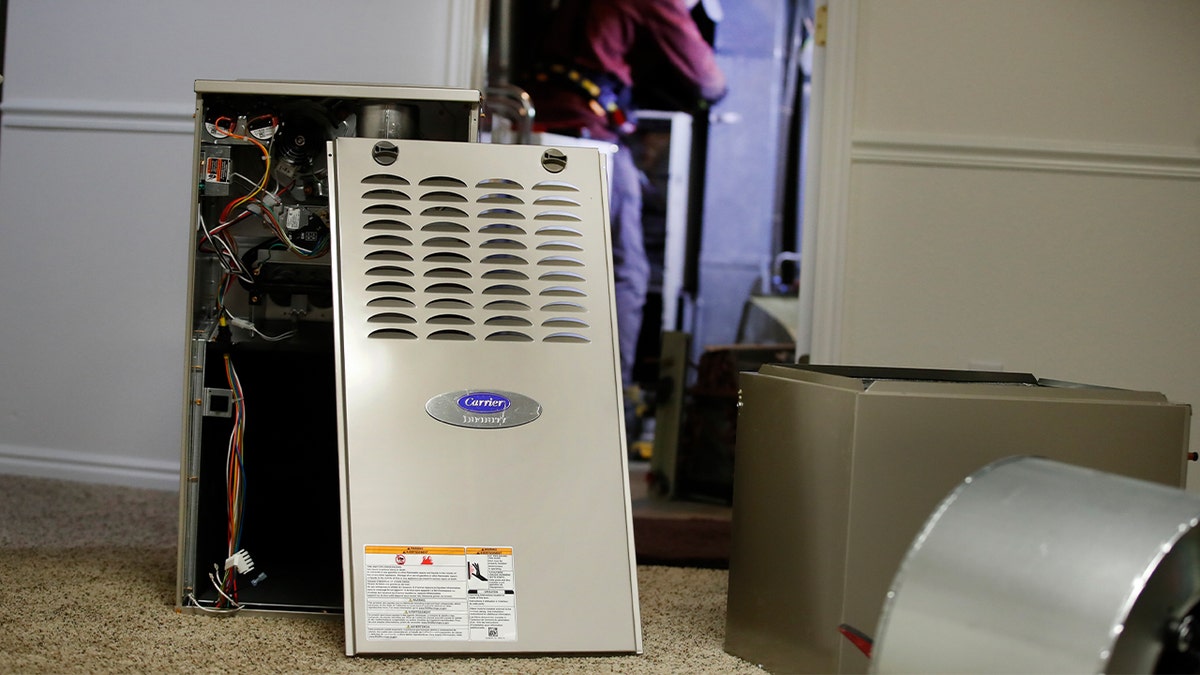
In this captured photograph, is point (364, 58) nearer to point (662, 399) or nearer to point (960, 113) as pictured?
point (960, 113)

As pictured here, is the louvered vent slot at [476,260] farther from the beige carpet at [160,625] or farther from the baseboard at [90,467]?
the baseboard at [90,467]

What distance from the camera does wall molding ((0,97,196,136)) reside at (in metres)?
2.31

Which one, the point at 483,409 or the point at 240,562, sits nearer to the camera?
the point at 483,409

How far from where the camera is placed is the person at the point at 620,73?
376 centimetres

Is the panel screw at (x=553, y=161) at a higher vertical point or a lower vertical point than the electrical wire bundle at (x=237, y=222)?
higher

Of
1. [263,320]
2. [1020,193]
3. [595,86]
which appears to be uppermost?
[595,86]

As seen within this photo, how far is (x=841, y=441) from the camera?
1154 mm

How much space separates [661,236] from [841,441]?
9.14ft

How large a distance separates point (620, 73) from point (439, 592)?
288 cm

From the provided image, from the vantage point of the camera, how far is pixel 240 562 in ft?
4.78

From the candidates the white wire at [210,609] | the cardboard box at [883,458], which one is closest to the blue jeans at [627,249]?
the white wire at [210,609]

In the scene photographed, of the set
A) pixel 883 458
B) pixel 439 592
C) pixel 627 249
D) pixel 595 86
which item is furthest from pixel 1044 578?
pixel 595 86

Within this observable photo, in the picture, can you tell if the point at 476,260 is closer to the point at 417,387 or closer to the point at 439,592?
the point at 417,387

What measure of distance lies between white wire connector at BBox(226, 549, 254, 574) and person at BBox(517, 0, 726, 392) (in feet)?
7.63
